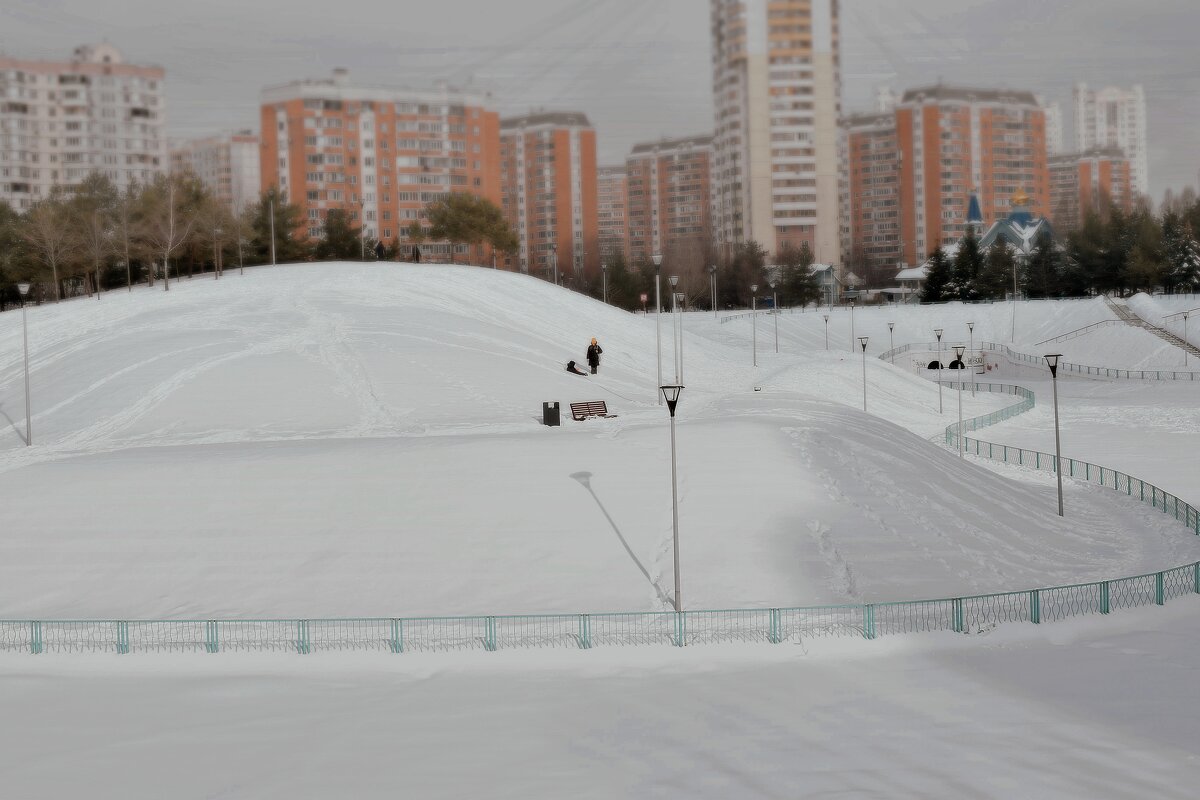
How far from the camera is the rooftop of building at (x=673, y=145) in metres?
184

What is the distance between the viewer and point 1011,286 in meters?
116

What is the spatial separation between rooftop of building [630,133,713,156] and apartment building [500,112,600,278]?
18470 mm

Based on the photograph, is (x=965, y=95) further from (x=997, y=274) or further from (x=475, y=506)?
(x=475, y=506)

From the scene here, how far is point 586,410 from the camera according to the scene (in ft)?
140

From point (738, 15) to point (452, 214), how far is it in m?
80.1

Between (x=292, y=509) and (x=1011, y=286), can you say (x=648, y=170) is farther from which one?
(x=292, y=509)

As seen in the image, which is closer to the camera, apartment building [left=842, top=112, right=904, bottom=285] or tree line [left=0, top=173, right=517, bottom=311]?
tree line [left=0, top=173, right=517, bottom=311]

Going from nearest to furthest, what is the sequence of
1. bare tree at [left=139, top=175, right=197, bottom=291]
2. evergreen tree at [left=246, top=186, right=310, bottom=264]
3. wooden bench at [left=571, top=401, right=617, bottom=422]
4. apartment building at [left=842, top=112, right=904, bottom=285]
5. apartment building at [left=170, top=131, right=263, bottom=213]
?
wooden bench at [left=571, top=401, right=617, bottom=422]
bare tree at [left=139, top=175, right=197, bottom=291]
evergreen tree at [left=246, top=186, right=310, bottom=264]
apartment building at [left=170, top=131, right=263, bottom=213]
apartment building at [left=842, top=112, right=904, bottom=285]

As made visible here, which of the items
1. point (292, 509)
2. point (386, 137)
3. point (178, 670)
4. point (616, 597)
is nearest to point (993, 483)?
point (616, 597)

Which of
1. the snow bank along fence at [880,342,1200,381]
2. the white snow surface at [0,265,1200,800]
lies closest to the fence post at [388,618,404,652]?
the white snow surface at [0,265,1200,800]

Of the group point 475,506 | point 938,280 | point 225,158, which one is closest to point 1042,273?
point 938,280

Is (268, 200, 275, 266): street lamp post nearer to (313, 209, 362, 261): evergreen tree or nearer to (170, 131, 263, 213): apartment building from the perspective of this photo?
(313, 209, 362, 261): evergreen tree

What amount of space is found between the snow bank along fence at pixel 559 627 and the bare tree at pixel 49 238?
5683 cm

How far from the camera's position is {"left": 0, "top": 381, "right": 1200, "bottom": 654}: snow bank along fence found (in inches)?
934
